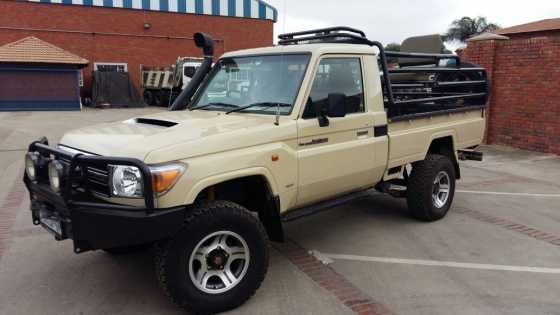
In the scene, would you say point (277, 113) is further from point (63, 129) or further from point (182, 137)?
point (63, 129)

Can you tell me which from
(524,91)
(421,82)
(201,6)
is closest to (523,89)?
(524,91)

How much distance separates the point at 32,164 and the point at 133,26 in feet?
85.6

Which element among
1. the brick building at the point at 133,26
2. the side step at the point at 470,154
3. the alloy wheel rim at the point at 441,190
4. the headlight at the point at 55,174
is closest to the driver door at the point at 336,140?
the alloy wheel rim at the point at 441,190

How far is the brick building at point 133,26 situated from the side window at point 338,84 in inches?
986

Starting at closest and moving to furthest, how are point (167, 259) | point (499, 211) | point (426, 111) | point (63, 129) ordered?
point (167, 259), point (426, 111), point (499, 211), point (63, 129)

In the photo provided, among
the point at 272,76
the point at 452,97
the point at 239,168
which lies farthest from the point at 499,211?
the point at 239,168

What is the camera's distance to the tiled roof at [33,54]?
71.9 feet

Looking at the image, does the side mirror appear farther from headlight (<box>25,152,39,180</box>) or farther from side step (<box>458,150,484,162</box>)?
side step (<box>458,150,484,162</box>)

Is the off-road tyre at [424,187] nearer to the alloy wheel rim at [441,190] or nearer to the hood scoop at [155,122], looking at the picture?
the alloy wheel rim at [441,190]

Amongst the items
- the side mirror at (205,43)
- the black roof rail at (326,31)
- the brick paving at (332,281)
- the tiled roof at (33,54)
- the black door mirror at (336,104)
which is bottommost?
the brick paving at (332,281)

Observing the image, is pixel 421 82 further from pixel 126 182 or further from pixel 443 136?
pixel 126 182

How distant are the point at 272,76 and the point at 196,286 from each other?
2.01 metres

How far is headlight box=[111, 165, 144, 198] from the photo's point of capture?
10.7 feet

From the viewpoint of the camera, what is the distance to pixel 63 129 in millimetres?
15141
